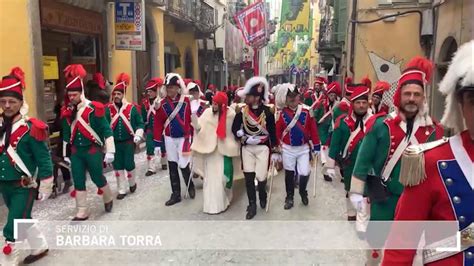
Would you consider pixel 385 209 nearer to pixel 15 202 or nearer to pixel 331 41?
pixel 15 202

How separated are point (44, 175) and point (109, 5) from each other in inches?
331

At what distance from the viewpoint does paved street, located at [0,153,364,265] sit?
16.2ft

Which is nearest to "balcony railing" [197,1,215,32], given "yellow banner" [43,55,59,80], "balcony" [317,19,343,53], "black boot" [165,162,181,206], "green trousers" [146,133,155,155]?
"balcony" [317,19,343,53]

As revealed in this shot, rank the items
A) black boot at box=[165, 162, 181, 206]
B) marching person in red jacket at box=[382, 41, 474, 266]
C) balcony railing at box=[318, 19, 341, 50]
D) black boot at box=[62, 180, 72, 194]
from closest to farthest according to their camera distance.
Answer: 1. marching person in red jacket at box=[382, 41, 474, 266]
2. black boot at box=[165, 162, 181, 206]
3. black boot at box=[62, 180, 72, 194]
4. balcony railing at box=[318, 19, 341, 50]

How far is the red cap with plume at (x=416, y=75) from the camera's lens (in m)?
3.59

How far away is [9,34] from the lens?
25.8ft

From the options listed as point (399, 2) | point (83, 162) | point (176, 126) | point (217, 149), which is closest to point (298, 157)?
point (217, 149)

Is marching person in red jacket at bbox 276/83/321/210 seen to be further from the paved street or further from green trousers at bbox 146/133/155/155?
green trousers at bbox 146/133/155/155

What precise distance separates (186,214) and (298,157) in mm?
1855

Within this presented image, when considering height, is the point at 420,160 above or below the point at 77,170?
above

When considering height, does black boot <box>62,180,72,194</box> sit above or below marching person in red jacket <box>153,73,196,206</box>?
below

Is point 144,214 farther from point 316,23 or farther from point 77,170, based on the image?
point 316,23

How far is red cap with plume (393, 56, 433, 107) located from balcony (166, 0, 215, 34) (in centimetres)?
1333

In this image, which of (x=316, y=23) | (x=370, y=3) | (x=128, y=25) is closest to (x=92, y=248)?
(x=128, y=25)
